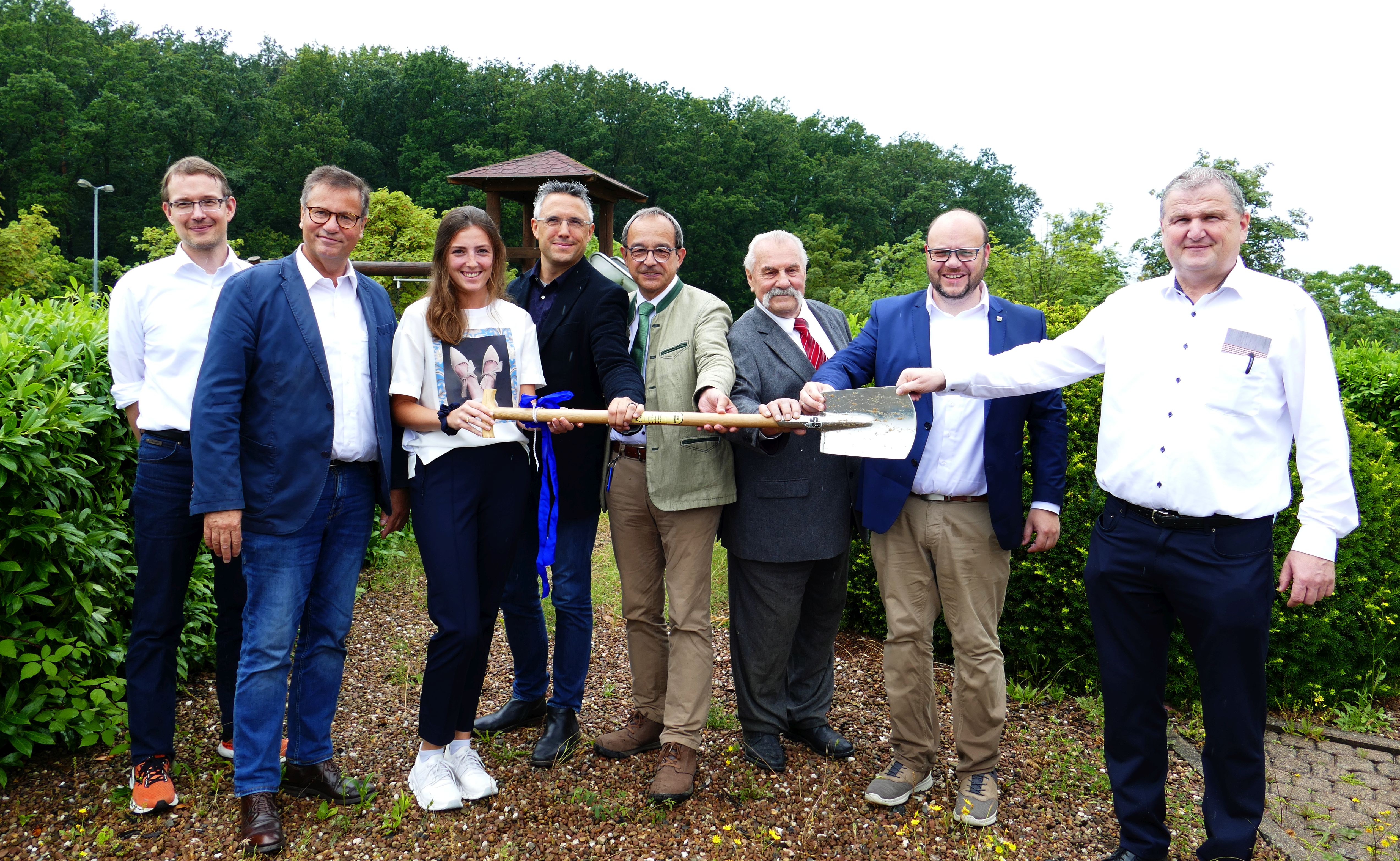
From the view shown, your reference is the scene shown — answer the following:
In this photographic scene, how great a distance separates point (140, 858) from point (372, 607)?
113 inches

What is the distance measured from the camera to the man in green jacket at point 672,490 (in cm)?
341

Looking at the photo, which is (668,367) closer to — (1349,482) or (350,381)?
(350,381)

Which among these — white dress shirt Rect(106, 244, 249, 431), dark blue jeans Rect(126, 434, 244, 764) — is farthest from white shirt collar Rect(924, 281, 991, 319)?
dark blue jeans Rect(126, 434, 244, 764)

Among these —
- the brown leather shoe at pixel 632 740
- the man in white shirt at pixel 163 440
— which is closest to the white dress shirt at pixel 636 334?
the brown leather shoe at pixel 632 740

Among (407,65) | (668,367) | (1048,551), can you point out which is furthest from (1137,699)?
(407,65)

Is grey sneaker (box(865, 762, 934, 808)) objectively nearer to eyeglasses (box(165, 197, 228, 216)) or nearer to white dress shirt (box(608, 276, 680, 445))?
white dress shirt (box(608, 276, 680, 445))

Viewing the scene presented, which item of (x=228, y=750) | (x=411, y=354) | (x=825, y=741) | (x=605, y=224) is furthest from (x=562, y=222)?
(x=605, y=224)

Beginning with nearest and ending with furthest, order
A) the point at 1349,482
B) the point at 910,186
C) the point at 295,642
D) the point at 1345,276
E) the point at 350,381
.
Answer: the point at 1349,482 → the point at 350,381 → the point at 295,642 → the point at 1345,276 → the point at 910,186

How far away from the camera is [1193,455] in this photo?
8.70 feet

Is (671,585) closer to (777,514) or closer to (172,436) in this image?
(777,514)

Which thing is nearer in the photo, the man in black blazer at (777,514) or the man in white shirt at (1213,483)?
the man in white shirt at (1213,483)

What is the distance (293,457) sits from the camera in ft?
9.84

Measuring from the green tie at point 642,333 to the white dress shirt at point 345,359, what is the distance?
3.36 ft

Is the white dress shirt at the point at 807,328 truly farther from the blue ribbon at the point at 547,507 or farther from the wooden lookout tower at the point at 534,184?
the wooden lookout tower at the point at 534,184
